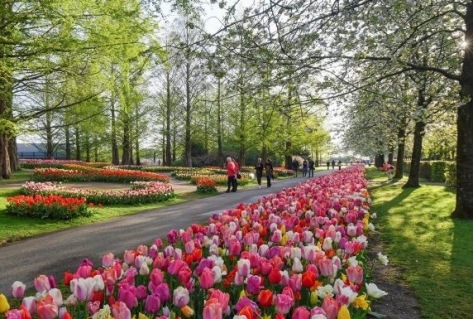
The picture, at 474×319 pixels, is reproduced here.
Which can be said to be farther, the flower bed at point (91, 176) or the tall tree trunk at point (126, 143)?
the tall tree trunk at point (126, 143)

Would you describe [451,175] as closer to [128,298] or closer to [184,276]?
[184,276]

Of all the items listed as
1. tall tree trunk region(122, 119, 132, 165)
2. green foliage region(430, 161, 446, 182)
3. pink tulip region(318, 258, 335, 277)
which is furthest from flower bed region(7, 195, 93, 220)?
tall tree trunk region(122, 119, 132, 165)

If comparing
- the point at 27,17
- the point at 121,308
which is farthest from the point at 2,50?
the point at 121,308

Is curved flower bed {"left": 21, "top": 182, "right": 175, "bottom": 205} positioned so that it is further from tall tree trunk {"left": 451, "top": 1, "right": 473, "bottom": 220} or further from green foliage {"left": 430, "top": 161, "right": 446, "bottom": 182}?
green foliage {"left": 430, "top": 161, "right": 446, "bottom": 182}

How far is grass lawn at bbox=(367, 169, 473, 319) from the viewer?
15.6 feet

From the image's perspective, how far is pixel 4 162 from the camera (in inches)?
747

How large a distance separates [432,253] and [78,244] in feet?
21.4

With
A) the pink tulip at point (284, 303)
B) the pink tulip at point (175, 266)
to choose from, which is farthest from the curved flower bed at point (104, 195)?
the pink tulip at point (284, 303)

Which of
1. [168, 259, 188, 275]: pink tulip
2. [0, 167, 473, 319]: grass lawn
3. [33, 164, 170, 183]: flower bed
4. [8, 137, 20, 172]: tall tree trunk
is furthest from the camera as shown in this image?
[8, 137, 20, 172]: tall tree trunk

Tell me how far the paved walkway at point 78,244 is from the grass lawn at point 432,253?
460 centimetres

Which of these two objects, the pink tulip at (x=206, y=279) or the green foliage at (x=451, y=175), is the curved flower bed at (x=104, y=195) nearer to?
the pink tulip at (x=206, y=279)

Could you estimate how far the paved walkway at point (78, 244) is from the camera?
5.95 meters

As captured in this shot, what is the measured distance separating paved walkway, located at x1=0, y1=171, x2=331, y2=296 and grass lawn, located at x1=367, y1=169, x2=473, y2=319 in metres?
4.60

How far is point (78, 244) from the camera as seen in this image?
7609 mm
